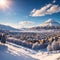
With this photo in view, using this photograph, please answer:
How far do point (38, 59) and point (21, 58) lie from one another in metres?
2.81

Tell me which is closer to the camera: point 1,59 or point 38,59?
point 1,59

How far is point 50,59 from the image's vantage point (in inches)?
955

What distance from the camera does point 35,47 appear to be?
41.8 m

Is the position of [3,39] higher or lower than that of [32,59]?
higher

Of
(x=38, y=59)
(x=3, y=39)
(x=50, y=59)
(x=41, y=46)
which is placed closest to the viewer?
(x=50, y=59)

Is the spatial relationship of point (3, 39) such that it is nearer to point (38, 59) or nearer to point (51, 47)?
point (51, 47)

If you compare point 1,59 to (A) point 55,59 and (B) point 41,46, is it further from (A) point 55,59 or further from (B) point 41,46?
(B) point 41,46

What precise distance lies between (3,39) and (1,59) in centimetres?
1743

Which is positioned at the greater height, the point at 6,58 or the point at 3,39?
the point at 3,39

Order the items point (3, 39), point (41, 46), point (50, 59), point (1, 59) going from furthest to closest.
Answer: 1. point (41, 46)
2. point (3, 39)
3. point (50, 59)
4. point (1, 59)

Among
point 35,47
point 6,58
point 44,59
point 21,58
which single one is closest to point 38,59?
point 44,59

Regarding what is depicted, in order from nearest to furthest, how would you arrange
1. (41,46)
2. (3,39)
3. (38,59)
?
1. (38,59)
2. (3,39)
3. (41,46)

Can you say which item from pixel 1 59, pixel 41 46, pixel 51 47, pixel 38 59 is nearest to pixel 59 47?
pixel 51 47

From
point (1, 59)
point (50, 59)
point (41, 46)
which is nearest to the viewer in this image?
point (1, 59)
